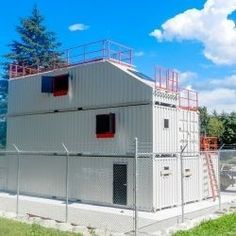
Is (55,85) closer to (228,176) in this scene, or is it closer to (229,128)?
(228,176)

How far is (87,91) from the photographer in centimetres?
2233

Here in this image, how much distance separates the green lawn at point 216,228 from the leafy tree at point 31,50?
136ft

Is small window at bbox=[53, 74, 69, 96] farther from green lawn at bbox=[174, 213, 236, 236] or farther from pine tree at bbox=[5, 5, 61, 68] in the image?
pine tree at bbox=[5, 5, 61, 68]

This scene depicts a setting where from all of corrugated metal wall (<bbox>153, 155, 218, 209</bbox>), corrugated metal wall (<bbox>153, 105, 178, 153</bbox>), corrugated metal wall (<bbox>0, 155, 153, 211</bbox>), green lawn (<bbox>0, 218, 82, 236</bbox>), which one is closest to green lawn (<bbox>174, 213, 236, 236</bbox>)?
green lawn (<bbox>0, 218, 82, 236</bbox>)

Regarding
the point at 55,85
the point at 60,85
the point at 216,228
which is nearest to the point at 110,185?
the point at 60,85

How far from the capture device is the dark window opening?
77.1ft

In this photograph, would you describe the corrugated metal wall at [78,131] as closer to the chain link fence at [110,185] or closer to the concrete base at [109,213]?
the chain link fence at [110,185]

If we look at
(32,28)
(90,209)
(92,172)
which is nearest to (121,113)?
(92,172)

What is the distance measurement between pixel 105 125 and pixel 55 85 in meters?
4.63

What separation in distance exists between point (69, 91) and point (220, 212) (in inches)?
427

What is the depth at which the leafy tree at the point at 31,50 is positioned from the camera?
53.4 metres

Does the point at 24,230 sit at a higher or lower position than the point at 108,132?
lower

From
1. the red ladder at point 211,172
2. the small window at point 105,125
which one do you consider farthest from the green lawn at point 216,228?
the small window at point 105,125

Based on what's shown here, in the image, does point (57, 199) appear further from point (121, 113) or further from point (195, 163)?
point (195, 163)
